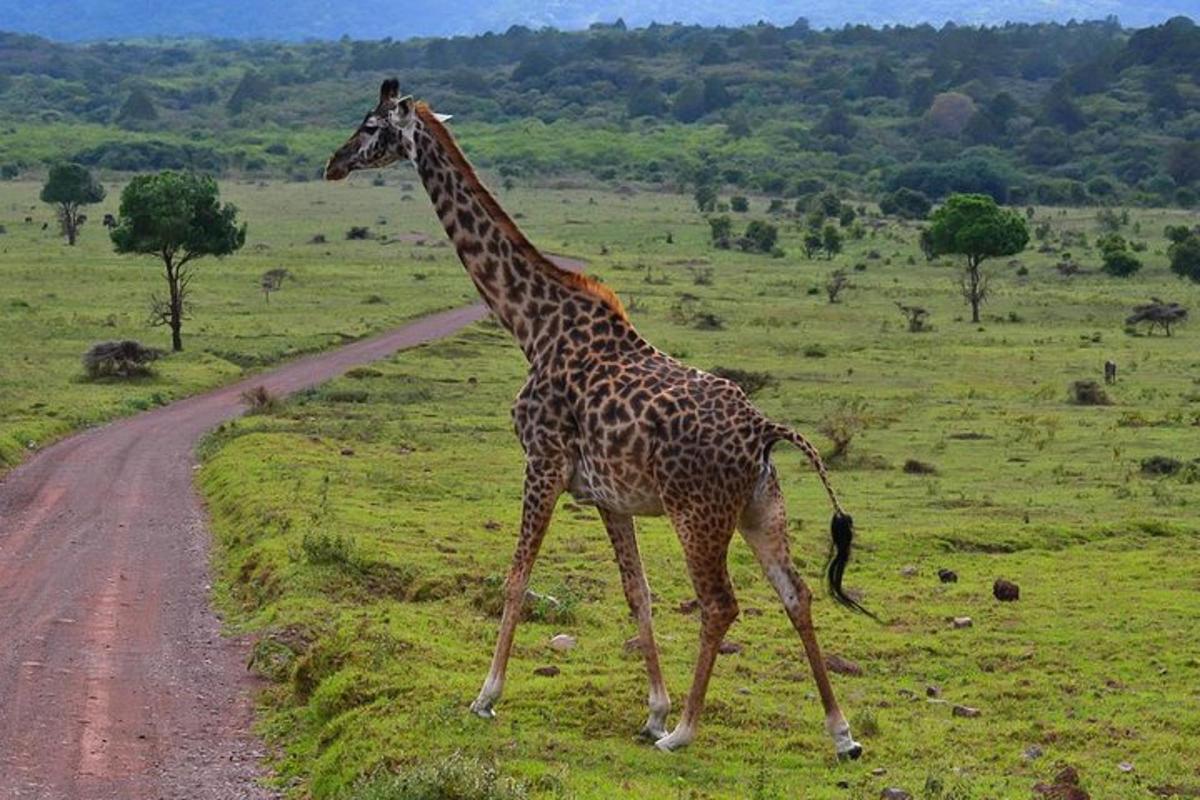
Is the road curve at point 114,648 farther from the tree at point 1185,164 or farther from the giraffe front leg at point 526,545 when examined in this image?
the tree at point 1185,164

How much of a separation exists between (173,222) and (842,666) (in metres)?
33.0

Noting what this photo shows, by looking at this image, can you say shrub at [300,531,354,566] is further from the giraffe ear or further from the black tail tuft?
the black tail tuft

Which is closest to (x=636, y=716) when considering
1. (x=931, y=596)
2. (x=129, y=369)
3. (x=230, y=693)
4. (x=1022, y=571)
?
(x=230, y=693)

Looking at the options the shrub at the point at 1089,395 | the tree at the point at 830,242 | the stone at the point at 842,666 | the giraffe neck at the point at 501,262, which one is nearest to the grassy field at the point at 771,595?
the stone at the point at 842,666

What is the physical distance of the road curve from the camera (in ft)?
38.8

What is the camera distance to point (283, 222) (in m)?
87.9

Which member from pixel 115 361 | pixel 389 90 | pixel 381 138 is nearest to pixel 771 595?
pixel 381 138

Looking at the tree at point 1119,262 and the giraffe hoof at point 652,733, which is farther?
the tree at point 1119,262

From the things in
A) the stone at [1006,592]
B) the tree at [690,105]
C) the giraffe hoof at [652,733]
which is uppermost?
the tree at [690,105]

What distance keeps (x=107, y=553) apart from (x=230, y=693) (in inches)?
260

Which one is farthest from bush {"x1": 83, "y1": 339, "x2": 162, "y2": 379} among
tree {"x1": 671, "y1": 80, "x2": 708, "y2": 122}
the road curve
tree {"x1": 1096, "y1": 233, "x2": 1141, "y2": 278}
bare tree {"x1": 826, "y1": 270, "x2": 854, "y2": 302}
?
tree {"x1": 671, "y1": 80, "x2": 708, "y2": 122}

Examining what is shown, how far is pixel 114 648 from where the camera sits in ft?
49.8

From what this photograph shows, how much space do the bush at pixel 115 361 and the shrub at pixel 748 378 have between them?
1343cm

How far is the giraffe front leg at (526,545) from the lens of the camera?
12.3m
